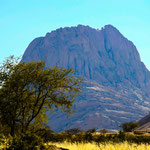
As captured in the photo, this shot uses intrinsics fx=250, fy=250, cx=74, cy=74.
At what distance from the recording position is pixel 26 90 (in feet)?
80.4

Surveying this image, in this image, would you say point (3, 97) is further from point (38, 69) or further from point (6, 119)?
point (38, 69)

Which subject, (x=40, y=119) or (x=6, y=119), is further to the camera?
(x=40, y=119)

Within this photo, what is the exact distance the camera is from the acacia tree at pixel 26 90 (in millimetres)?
23630

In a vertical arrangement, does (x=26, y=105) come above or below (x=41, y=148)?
above

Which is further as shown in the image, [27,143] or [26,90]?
[26,90]

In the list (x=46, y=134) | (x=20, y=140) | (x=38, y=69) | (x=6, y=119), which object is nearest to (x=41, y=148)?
(x=20, y=140)

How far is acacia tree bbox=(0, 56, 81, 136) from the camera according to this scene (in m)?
23.6

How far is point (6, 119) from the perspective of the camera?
76.7 ft

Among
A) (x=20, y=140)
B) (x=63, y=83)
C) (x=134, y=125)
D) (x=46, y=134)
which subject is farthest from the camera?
(x=134, y=125)

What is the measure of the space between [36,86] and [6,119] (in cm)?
432

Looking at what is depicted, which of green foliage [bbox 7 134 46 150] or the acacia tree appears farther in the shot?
the acacia tree

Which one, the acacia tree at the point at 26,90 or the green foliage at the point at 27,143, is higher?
the acacia tree at the point at 26,90

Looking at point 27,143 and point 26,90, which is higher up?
point 26,90

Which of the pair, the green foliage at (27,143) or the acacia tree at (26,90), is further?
the acacia tree at (26,90)
